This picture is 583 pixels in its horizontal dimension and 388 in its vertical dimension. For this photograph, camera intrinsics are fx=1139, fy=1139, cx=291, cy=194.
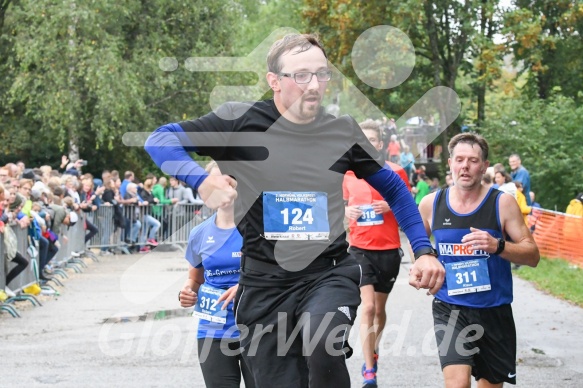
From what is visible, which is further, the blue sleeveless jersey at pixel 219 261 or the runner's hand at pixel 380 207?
the runner's hand at pixel 380 207

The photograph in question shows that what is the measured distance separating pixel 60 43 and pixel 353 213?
93.1 ft

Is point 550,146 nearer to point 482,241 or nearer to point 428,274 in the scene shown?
point 482,241

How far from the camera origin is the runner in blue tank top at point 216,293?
20.4ft

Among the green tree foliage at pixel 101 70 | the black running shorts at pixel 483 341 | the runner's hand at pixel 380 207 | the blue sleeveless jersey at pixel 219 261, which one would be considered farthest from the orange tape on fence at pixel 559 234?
the green tree foliage at pixel 101 70

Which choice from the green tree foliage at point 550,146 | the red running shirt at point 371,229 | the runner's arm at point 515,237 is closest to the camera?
the runner's arm at point 515,237

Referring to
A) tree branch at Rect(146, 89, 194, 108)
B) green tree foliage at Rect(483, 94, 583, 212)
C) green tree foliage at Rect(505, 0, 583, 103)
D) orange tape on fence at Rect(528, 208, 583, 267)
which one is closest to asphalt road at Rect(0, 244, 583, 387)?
orange tape on fence at Rect(528, 208, 583, 267)

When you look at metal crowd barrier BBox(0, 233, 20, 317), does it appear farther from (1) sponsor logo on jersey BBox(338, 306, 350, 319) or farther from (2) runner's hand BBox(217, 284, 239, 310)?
(1) sponsor logo on jersey BBox(338, 306, 350, 319)

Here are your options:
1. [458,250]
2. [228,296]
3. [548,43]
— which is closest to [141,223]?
[548,43]

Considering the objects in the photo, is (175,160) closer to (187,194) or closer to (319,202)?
(319,202)

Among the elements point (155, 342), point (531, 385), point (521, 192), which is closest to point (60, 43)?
point (521, 192)

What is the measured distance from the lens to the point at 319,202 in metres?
5.06

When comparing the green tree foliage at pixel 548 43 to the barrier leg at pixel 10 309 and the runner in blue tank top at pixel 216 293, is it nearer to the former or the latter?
the barrier leg at pixel 10 309

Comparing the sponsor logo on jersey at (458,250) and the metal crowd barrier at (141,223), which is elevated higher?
the sponsor logo on jersey at (458,250)

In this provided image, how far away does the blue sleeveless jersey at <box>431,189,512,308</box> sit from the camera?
683 cm
